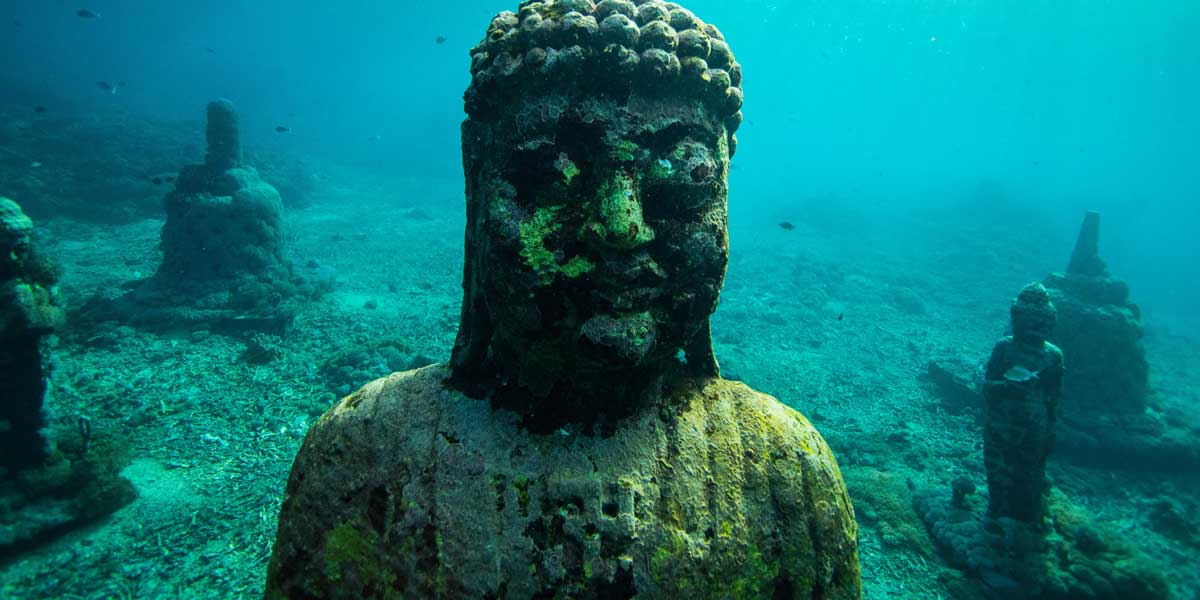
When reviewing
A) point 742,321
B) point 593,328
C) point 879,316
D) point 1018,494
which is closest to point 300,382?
point 593,328

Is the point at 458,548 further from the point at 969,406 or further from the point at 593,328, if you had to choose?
the point at 969,406

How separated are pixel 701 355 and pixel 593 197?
1.02 metres

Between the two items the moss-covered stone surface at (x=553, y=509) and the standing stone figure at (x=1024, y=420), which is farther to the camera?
the standing stone figure at (x=1024, y=420)

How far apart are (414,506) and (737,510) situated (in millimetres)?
1313

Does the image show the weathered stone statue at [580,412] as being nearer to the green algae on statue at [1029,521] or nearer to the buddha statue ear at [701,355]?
the buddha statue ear at [701,355]

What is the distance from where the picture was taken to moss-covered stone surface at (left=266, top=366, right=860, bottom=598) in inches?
77.0

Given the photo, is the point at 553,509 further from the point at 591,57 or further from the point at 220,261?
the point at 220,261

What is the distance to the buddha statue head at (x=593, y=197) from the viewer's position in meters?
1.84

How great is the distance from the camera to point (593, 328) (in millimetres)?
1804

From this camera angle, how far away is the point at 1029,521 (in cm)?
683

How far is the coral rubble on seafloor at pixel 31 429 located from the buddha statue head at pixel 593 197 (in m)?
6.42

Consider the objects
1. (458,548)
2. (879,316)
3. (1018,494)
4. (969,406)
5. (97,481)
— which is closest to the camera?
(458,548)

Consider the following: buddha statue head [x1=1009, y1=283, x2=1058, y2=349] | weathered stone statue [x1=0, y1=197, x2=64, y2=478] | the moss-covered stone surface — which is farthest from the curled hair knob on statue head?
buddha statue head [x1=1009, y1=283, x2=1058, y2=349]

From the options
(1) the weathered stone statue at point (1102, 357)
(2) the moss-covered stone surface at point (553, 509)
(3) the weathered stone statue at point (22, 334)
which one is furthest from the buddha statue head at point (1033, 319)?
(3) the weathered stone statue at point (22, 334)
